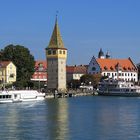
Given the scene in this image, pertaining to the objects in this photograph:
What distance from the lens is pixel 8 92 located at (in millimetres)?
68875

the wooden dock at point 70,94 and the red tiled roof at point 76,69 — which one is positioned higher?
the red tiled roof at point 76,69

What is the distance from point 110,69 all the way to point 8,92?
2262 inches

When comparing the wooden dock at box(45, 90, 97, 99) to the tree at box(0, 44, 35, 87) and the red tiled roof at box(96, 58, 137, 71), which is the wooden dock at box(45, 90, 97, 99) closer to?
the tree at box(0, 44, 35, 87)

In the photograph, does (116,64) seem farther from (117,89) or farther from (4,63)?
(4,63)

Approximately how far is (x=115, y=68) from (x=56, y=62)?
27.2 metres

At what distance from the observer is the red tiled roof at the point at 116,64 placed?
123662 millimetres

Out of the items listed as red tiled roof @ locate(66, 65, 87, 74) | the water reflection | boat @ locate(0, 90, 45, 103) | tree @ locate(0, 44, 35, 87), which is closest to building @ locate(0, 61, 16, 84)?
tree @ locate(0, 44, 35, 87)

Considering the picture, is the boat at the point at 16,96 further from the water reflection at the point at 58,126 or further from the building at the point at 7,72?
the building at the point at 7,72

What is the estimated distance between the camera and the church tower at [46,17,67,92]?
99.5 meters

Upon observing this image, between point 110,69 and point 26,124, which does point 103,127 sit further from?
point 110,69

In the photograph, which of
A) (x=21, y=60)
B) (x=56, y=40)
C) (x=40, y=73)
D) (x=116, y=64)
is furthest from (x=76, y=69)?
(x=21, y=60)

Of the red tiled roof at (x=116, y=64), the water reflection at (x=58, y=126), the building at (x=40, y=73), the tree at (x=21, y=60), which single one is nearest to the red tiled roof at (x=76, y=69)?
the red tiled roof at (x=116, y=64)

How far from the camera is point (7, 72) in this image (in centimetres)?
9794

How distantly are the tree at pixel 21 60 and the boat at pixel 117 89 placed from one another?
13724mm
